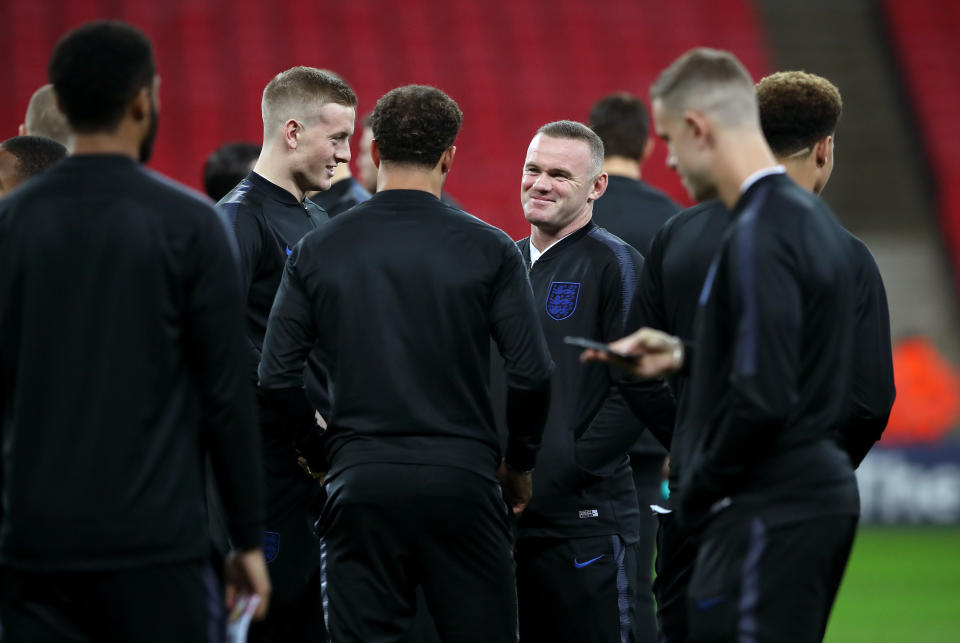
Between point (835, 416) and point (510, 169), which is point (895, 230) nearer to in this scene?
point (510, 169)

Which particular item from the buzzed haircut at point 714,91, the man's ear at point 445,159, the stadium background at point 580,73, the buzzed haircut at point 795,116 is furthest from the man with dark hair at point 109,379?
the stadium background at point 580,73

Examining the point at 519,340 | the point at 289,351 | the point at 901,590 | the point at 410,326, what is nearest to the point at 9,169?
the point at 289,351

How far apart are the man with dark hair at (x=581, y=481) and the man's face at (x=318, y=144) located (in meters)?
0.75

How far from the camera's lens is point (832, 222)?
9.92ft

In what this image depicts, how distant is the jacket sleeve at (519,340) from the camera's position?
3.59 m

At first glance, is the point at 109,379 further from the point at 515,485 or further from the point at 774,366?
the point at 515,485

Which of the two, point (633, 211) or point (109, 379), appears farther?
point (633, 211)

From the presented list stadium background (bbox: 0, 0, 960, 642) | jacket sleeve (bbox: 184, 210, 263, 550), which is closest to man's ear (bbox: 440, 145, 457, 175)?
jacket sleeve (bbox: 184, 210, 263, 550)

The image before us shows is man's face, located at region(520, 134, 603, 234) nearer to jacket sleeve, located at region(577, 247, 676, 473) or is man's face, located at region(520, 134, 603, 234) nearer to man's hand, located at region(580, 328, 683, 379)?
jacket sleeve, located at region(577, 247, 676, 473)

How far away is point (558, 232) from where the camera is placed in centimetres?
434

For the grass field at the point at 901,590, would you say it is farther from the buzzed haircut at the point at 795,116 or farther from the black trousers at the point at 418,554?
the buzzed haircut at the point at 795,116

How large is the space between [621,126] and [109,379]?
339 cm

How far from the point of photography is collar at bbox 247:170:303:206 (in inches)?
170

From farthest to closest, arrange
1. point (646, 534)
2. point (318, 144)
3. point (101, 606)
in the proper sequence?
point (646, 534)
point (318, 144)
point (101, 606)
